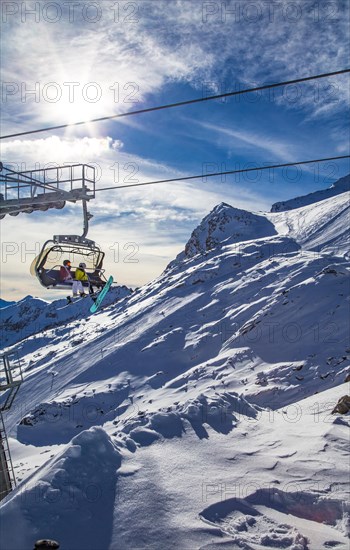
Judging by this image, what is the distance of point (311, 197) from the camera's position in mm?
107500

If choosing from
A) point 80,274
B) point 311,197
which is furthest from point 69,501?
point 311,197

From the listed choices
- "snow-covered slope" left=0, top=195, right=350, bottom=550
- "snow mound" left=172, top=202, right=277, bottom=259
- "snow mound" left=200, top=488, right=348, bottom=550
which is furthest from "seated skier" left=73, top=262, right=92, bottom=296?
"snow mound" left=172, top=202, right=277, bottom=259

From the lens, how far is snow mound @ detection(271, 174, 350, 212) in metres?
106

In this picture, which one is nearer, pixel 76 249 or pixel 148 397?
pixel 76 249

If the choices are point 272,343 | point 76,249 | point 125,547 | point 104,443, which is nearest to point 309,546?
point 125,547

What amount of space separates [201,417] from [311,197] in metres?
103

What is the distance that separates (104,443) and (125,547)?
2592mm

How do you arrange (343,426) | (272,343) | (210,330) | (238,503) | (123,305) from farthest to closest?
(123,305) → (210,330) → (272,343) → (343,426) → (238,503)

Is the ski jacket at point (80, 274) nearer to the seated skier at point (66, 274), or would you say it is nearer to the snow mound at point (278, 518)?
the seated skier at point (66, 274)

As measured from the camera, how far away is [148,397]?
1346 inches

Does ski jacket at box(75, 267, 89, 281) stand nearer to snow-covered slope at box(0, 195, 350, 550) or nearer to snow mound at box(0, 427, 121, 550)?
snow-covered slope at box(0, 195, 350, 550)

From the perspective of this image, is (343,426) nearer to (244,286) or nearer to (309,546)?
(309,546)

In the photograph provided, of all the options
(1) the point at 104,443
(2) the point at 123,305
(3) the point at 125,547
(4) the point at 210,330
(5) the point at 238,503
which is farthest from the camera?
(2) the point at 123,305

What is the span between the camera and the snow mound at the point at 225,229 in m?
78.2
